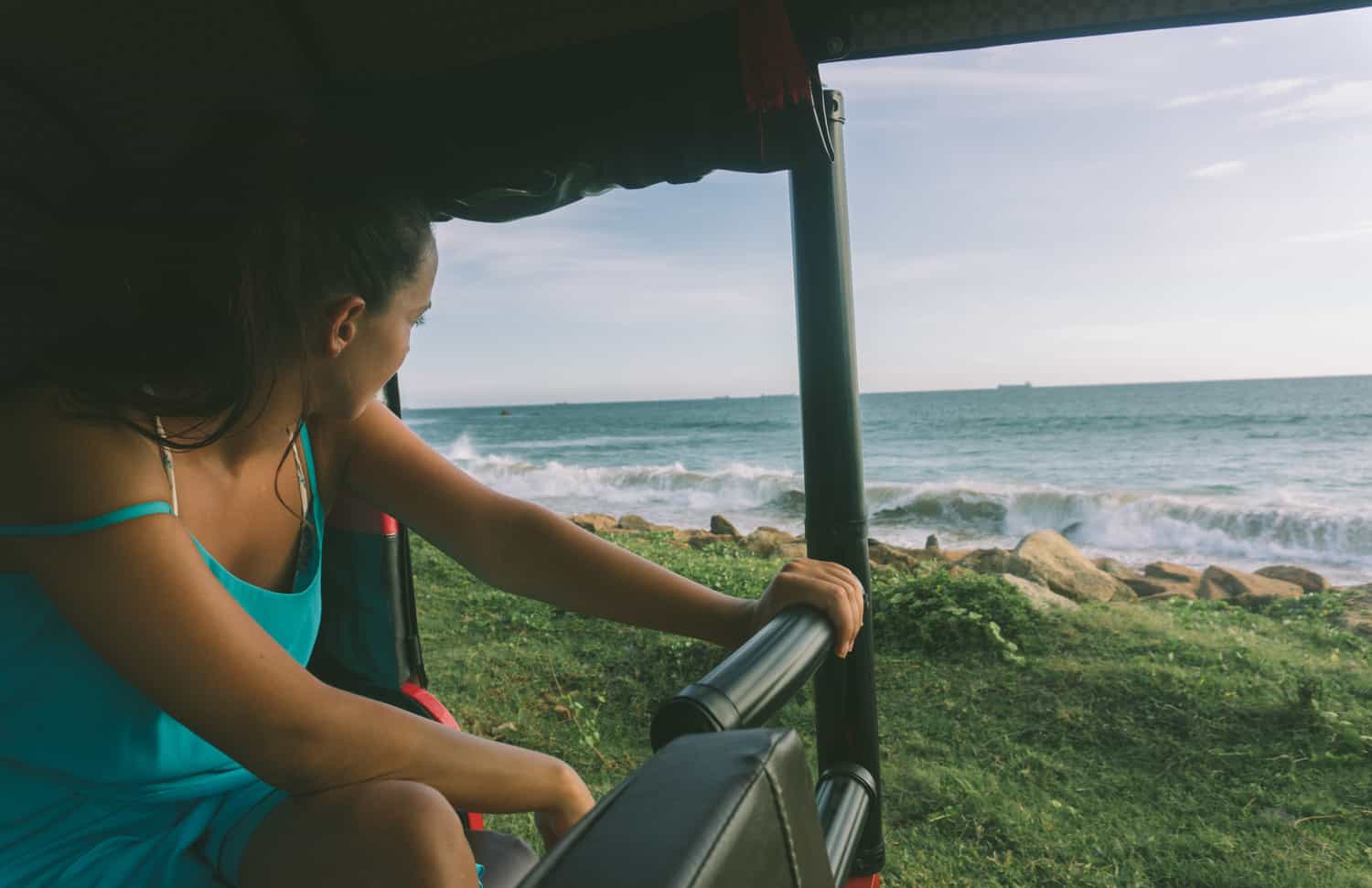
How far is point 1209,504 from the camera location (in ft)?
50.3

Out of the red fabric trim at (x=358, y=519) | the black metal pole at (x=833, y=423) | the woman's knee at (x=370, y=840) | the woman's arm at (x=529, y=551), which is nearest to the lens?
the woman's knee at (x=370, y=840)

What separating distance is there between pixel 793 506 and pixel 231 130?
14440 mm

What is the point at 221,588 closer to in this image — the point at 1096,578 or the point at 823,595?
the point at 823,595

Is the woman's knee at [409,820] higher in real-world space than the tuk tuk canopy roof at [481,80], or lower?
lower

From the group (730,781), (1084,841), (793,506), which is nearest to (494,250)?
(793,506)

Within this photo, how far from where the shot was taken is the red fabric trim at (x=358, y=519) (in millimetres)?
1848

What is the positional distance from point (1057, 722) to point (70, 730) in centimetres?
350

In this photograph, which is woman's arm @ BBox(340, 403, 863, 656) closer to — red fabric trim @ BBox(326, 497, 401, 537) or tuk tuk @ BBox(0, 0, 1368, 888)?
tuk tuk @ BBox(0, 0, 1368, 888)

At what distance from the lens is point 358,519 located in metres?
1.89

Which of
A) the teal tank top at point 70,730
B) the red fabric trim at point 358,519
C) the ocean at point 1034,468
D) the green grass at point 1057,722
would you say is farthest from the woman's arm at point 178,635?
the ocean at point 1034,468

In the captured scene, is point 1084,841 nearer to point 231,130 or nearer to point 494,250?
point 231,130

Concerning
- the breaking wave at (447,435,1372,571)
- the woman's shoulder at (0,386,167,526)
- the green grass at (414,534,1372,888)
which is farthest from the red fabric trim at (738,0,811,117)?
the breaking wave at (447,435,1372,571)

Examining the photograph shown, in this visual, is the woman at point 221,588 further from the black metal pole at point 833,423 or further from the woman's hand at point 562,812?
the black metal pole at point 833,423

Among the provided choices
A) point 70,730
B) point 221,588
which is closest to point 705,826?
point 221,588
